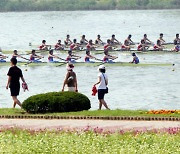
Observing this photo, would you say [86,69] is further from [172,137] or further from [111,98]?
[172,137]

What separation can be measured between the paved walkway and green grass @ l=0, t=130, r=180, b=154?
1474mm

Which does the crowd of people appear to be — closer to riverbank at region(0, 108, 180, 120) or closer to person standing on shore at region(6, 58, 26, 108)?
person standing on shore at region(6, 58, 26, 108)

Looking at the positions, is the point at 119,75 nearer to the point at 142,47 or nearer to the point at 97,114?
the point at 142,47

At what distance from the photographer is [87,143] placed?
22656 millimetres

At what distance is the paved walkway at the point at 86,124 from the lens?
25812 mm

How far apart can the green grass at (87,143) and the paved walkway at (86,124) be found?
147cm

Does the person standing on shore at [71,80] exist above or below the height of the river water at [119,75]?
above

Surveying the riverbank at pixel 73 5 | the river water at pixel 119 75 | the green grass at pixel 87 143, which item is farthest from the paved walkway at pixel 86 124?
the riverbank at pixel 73 5

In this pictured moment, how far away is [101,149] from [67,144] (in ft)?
3.14

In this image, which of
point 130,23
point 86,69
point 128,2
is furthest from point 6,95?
point 128,2

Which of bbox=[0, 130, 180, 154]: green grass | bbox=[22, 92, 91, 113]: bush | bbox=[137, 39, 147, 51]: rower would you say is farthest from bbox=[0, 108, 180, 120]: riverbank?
bbox=[137, 39, 147, 51]: rower

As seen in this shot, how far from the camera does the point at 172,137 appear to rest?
76.6 ft

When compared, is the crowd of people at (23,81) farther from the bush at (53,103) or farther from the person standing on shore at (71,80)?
the bush at (53,103)

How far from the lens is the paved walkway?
2581 cm
